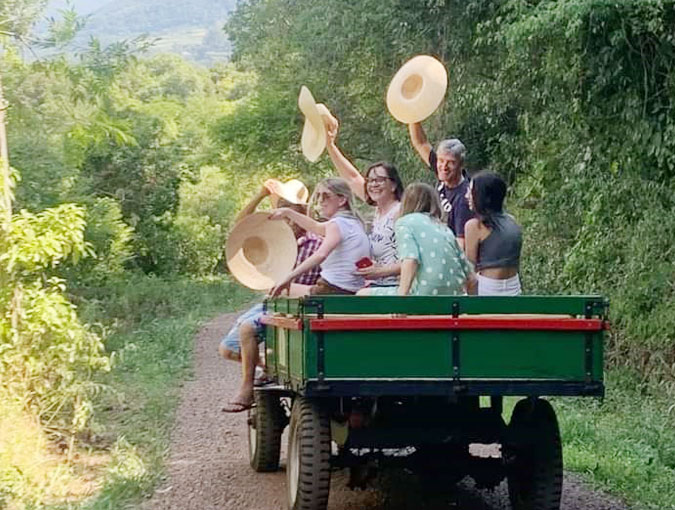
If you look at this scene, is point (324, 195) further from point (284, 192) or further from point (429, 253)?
point (429, 253)

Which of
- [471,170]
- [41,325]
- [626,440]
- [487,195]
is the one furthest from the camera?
[471,170]

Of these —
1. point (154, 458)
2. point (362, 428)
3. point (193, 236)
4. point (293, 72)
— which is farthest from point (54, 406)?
point (193, 236)

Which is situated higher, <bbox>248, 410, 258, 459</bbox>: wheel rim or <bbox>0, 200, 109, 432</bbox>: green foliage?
<bbox>0, 200, 109, 432</bbox>: green foliage

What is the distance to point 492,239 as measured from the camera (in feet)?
23.7

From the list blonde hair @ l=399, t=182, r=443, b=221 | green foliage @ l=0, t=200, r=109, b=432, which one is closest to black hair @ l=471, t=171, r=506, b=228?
blonde hair @ l=399, t=182, r=443, b=221

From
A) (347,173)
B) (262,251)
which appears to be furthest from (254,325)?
(347,173)

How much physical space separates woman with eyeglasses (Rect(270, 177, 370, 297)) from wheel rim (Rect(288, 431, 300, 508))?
1.24 m

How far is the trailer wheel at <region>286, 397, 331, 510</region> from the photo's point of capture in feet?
21.4

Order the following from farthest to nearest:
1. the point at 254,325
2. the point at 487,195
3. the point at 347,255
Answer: the point at 254,325 → the point at 347,255 → the point at 487,195

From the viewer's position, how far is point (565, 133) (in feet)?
45.6

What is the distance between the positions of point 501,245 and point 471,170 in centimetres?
1214

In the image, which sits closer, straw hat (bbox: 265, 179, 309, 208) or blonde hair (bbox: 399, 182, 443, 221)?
blonde hair (bbox: 399, 182, 443, 221)

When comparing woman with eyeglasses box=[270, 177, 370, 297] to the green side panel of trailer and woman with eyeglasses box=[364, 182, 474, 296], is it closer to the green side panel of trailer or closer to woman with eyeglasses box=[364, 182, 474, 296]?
woman with eyeglasses box=[364, 182, 474, 296]

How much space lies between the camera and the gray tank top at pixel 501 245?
720 cm
